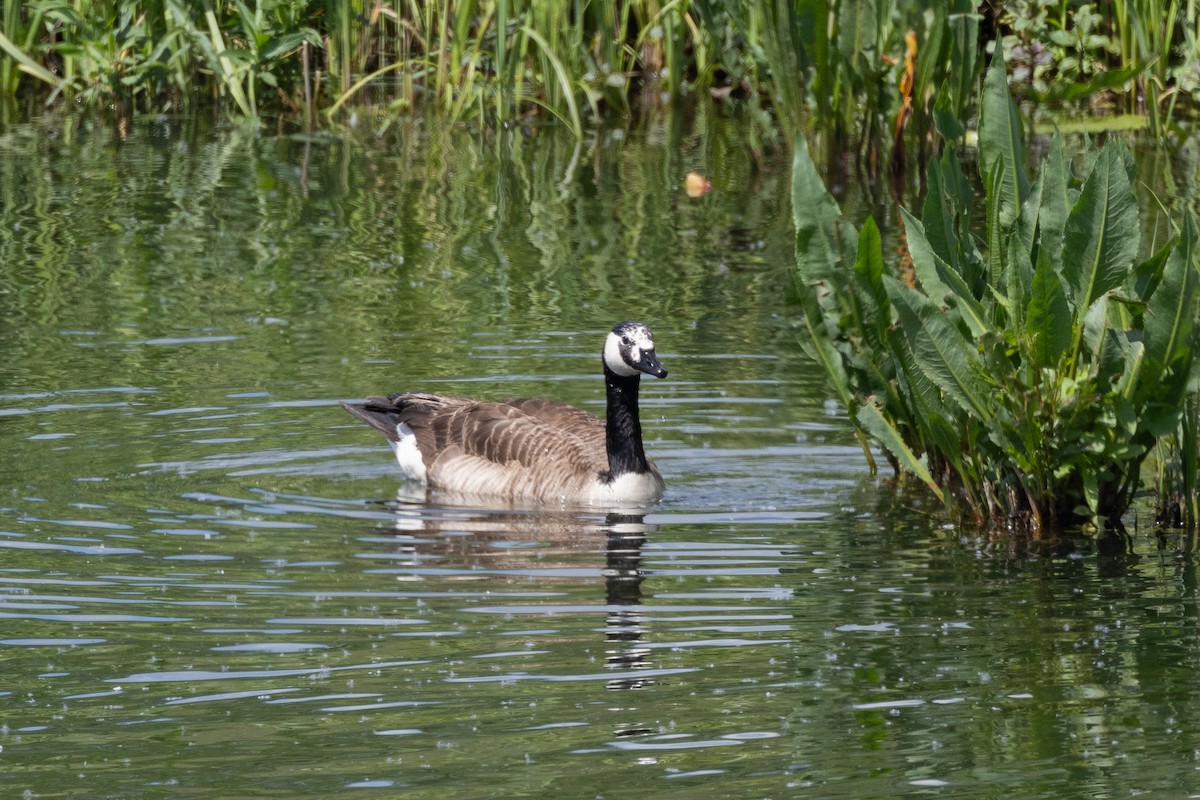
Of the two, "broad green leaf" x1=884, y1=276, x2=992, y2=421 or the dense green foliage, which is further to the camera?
the dense green foliage

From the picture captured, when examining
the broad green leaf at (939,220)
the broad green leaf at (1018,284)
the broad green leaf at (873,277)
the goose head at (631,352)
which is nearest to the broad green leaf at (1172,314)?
the broad green leaf at (1018,284)

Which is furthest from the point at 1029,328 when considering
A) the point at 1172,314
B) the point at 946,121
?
the point at 946,121

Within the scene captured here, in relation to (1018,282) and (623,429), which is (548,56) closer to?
(623,429)

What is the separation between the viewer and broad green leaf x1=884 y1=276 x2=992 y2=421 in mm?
7234

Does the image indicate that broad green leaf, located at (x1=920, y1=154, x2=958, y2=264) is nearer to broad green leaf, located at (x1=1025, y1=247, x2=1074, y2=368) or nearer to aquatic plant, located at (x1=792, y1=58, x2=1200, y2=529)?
aquatic plant, located at (x1=792, y1=58, x2=1200, y2=529)

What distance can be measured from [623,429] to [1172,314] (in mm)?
2833

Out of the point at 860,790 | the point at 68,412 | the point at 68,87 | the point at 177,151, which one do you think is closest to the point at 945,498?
the point at 860,790

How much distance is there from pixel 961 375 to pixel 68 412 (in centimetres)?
452

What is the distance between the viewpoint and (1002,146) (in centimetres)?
744

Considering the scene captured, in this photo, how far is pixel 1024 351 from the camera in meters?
7.16

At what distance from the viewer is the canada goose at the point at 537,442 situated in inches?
348

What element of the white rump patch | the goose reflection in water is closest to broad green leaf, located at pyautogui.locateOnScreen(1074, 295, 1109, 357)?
the goose reflection in water

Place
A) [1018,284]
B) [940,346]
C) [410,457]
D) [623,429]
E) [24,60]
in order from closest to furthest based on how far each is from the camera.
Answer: [1018,284] → [940,346] → [623,429] → [410,457] → [24,60]

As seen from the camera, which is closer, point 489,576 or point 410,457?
point 489,576
